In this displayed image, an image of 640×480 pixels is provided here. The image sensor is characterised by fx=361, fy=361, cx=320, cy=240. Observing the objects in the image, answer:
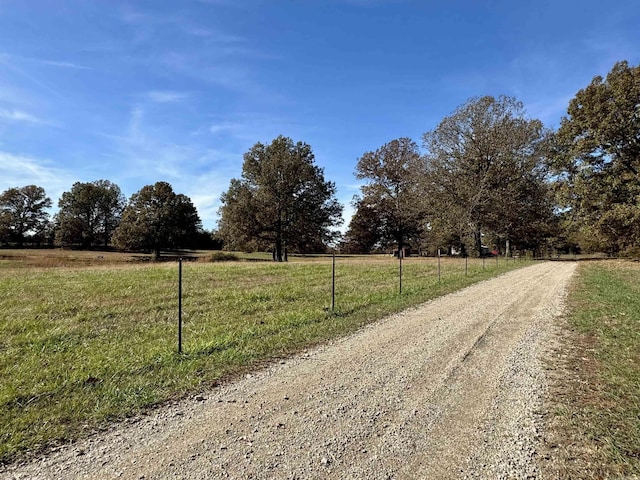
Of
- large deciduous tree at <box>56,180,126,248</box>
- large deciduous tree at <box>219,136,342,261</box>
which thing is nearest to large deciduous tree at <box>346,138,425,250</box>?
large deciduous tree at <box>219,136,342,261</box>

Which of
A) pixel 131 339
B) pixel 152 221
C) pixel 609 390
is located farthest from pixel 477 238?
pixel 152 221

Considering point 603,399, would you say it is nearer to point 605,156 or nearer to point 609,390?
point 609,390

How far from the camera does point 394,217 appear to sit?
4769 centimetres

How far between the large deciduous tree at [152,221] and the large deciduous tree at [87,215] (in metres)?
24.9

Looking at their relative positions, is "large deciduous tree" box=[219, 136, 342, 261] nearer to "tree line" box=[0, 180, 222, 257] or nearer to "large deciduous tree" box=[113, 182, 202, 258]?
"large deciduous tree" box=[113, 182, 202, 258]

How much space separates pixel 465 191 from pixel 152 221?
126 feet

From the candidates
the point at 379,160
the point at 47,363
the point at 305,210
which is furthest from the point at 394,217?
the point at 47,363

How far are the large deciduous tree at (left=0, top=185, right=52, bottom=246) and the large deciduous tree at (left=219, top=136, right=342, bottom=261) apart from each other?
50.6 metres

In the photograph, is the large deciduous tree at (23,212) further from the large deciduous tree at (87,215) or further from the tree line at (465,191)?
the tree line at (465,191)

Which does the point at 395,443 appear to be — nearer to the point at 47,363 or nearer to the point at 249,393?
the point at 249,393

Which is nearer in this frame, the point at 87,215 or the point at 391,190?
the point at 391,190

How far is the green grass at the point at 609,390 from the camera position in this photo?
2.73 metres

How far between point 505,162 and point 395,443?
104 feet

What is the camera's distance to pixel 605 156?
25.0m
